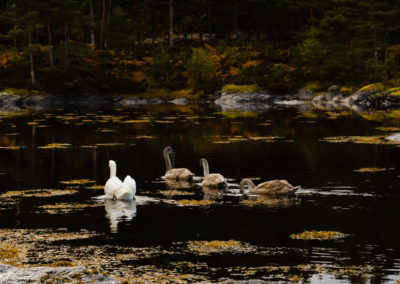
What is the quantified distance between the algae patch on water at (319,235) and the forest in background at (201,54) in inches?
2477

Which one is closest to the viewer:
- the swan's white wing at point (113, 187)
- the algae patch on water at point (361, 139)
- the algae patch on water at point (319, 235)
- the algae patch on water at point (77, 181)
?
the algae patch on water at point (319, 235)

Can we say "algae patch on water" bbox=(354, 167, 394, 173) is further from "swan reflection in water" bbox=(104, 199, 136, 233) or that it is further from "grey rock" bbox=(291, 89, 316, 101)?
"grey rock" bbox=(291, 89, 316, 101)

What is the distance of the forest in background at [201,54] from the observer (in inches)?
3452

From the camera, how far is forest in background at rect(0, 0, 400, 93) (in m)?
87.7

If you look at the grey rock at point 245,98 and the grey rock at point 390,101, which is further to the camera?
the grey rock at point 245,98

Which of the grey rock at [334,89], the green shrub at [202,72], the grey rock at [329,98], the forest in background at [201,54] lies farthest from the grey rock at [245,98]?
the grey rock at [334,89]

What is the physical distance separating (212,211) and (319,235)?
3921 millimetres

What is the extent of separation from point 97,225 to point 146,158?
13.7m

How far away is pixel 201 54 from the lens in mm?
93438

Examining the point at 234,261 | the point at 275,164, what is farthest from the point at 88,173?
the point at 234,261

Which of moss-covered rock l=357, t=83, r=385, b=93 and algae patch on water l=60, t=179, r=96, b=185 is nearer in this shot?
algae patch on water l=60, t=179, r=96, b=185

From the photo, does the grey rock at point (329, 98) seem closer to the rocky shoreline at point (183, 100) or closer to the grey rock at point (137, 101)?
the rocky shoreline at point (183, 100)

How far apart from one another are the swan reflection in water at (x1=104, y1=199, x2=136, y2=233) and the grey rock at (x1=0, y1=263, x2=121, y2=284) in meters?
4.43

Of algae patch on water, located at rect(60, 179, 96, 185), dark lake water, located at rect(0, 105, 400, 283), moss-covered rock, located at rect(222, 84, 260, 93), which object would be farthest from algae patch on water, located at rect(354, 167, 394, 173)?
moss-covered rock, located at rect(222, 84, 260, 93)
